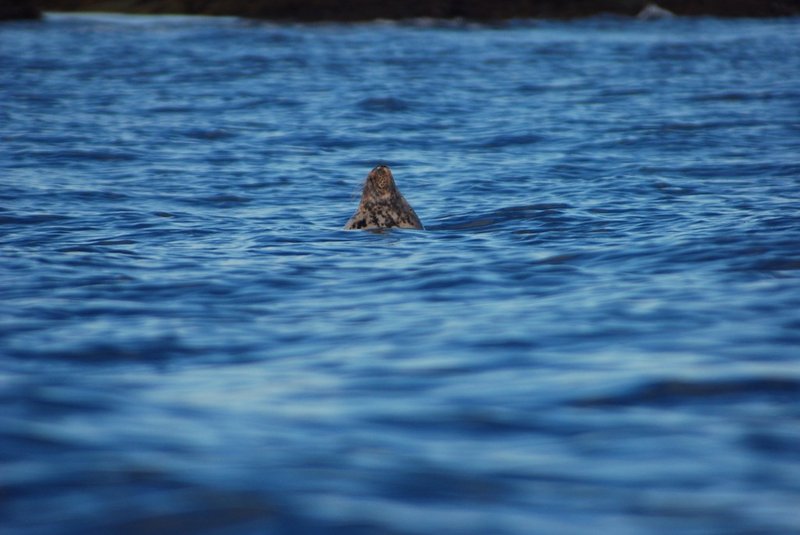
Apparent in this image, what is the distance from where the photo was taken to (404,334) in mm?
7328

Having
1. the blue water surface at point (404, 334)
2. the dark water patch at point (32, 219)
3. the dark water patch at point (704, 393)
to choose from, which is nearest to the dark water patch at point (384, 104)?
the blue water surface at point (404, 334)

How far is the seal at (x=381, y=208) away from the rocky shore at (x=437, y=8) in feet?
139

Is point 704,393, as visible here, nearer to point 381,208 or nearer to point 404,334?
point 404,334

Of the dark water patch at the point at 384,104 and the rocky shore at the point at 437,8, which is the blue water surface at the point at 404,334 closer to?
the dark water patch at the point at 384,104

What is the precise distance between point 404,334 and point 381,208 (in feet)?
14.2

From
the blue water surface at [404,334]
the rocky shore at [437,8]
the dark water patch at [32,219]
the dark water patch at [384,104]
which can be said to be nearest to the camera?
the blue water surface at [404,334]

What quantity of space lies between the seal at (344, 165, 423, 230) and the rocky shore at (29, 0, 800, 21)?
1673 inches

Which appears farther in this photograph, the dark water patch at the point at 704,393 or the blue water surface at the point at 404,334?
the dark water patch at the point at 704,393

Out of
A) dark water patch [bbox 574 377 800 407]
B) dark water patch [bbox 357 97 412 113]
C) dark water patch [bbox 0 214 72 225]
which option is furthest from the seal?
dark water patch [bbox 357 97 412 113]

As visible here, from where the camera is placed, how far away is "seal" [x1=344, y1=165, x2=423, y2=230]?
1154 cm

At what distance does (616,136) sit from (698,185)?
5585 millimetres

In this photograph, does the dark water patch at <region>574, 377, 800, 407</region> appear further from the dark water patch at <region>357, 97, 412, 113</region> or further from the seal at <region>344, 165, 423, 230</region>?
the dark water patch at <region>357, 97, 412, 113</region>

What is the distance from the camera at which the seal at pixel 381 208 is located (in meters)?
11.5

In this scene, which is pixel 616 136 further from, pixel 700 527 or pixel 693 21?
pixel 693 21
